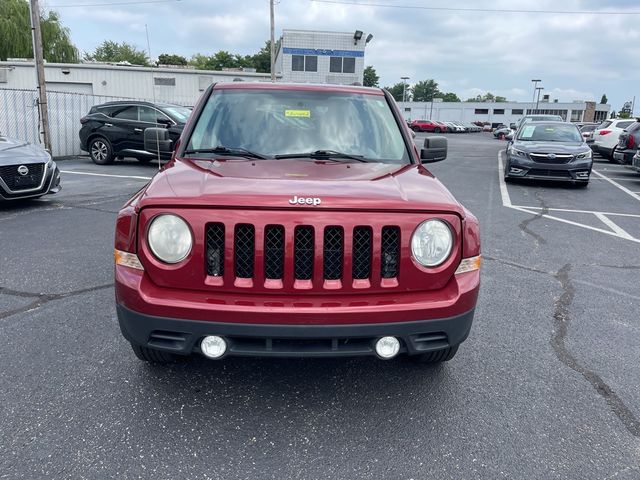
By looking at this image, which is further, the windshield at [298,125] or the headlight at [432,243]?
the windshield at [298,125]

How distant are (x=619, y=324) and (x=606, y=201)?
23.5ft

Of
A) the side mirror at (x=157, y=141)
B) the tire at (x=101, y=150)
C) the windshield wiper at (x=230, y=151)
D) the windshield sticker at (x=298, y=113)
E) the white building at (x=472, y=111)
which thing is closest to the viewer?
the windshield wiper at (x=230, y=151)

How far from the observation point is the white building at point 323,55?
42688 millimetres

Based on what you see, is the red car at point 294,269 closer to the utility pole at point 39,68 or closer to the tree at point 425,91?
the utility pole at point 39,68

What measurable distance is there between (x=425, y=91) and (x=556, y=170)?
154 meters


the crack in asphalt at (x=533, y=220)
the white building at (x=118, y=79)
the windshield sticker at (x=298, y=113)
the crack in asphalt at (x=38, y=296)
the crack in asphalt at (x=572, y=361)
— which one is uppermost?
the white building at (x=118, y=79)

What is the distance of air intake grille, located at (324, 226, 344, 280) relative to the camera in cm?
232

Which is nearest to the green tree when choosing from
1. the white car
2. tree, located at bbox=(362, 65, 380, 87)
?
tree, located at bbox=(362, 65, 380, 87)

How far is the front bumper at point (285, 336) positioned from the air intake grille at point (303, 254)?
0.25m

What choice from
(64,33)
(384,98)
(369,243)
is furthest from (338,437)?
(64,33)

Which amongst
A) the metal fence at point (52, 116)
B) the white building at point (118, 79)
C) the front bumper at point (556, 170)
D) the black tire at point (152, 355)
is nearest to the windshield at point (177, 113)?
the metal fence at point (52, 116)

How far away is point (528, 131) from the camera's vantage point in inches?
498

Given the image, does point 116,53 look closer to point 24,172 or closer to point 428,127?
point 428,127

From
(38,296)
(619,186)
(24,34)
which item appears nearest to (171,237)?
(38,296)
